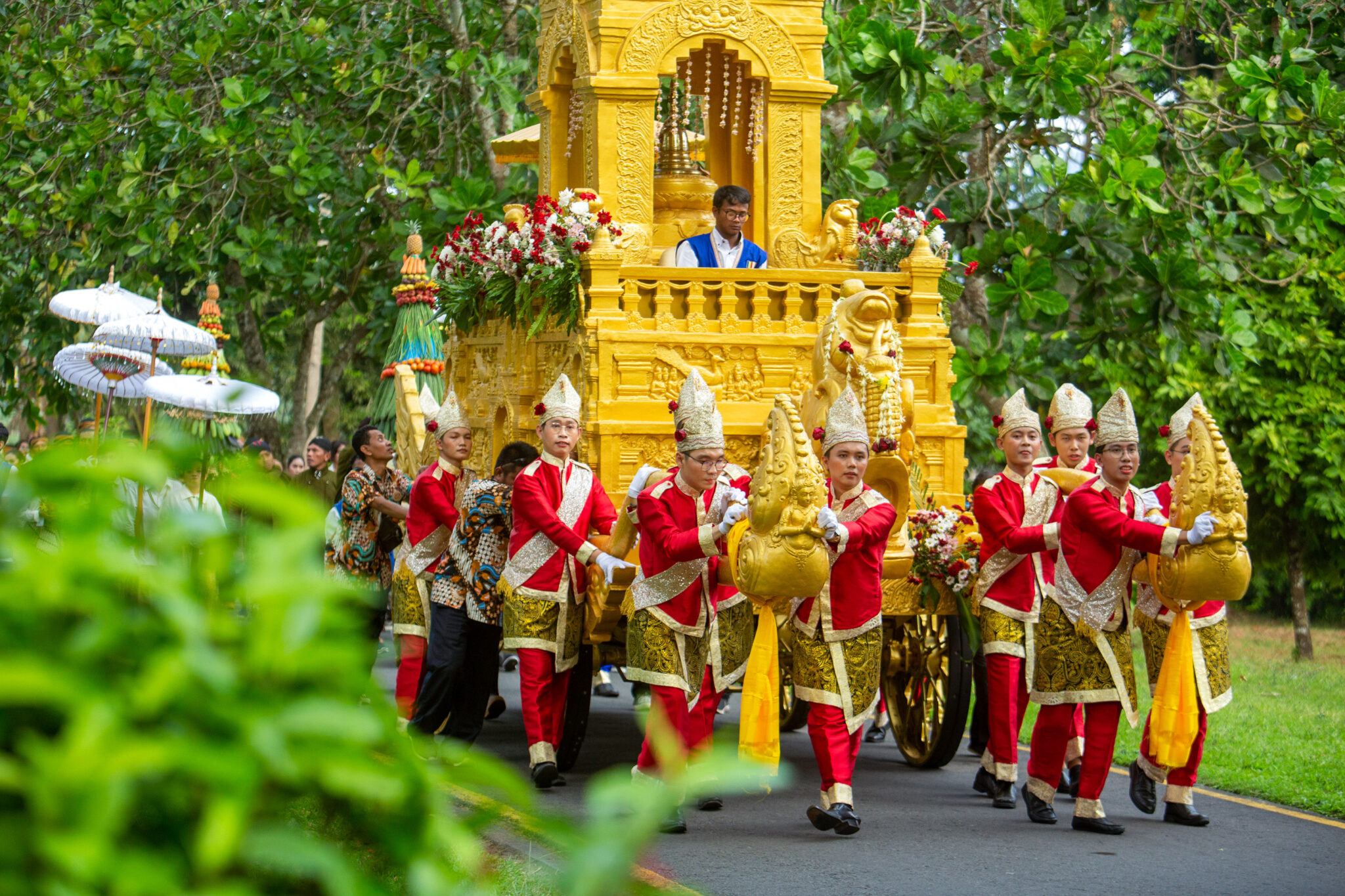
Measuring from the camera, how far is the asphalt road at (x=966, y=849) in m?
5.71

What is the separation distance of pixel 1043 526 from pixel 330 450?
6962mm

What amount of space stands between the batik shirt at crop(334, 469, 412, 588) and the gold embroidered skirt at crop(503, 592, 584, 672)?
5.65 feet

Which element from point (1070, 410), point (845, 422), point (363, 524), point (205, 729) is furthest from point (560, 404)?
point (205, 729)

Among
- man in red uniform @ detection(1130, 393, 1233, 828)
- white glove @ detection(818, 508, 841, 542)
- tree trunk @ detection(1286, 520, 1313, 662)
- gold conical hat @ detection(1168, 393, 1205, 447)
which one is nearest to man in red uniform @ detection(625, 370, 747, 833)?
white glove @ detection(818, 508, 841, 542)

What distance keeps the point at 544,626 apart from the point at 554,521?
0.65 meters

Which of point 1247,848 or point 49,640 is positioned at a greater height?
point 49,640

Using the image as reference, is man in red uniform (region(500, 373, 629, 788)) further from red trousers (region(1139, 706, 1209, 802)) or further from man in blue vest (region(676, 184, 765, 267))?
red trousers (region(1139, 706, 1209, 802))

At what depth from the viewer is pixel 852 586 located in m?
6.58

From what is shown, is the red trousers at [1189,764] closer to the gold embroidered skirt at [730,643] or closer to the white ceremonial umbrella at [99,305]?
the gold embroidered skirt at [730,643]

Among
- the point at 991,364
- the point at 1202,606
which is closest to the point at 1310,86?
the point at 991,364

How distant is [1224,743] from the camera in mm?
9250

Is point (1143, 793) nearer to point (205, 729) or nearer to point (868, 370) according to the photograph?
point (868, 370)

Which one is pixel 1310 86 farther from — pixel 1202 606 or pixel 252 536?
pixel 252 536

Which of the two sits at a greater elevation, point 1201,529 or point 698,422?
point 698,422
